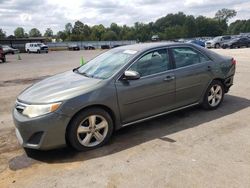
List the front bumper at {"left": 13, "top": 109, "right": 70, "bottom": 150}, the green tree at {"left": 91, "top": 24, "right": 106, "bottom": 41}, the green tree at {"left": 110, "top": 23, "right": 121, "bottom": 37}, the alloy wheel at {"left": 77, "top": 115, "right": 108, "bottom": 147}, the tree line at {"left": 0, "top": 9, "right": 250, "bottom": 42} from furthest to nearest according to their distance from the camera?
1. the green tree at {"left": 110, "top": 23, "right": 121, "bottom": 37}
2. the green tree at {"left": 91, "top": 24, "right": 106, "bottom": 41}
3. the tree line at {"left": 0, "top": 9, "right": 250, "bottom": 42}
4. the alloy wheel at {"left": 77, "top": 115, "right": 108, "bottom": 147}
5. the front bumper at {"left": 13, "top": 109, "right": 70, "bottom": 150}

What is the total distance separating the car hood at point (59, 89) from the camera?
15.0 feet

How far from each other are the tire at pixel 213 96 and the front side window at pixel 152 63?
1266 mm

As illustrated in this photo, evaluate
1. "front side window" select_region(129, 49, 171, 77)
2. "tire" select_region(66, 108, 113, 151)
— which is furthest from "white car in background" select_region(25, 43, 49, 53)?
"tire" select_region(66, 108, 113, 151)

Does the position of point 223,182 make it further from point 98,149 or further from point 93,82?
point 93,82

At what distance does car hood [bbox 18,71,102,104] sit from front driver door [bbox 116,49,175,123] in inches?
21.2

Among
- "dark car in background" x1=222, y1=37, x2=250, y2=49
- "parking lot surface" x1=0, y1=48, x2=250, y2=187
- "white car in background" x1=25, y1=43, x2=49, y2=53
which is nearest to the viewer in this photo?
"parking lot surface" x1=0, y1=48, x2=250, y2=187

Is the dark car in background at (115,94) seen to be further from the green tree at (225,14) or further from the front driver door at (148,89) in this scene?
the green tree at (225,14)

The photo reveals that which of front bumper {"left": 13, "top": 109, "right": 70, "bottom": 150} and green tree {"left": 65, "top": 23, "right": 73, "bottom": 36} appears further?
green tree {"left": 65, "top": 23, "right": 73, "bottom": 36}

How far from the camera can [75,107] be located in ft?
14.8

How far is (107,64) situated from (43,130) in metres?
1.83

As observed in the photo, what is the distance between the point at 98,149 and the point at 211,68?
306cm

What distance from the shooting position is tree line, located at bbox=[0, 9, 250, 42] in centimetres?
11550

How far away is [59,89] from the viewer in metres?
4.82

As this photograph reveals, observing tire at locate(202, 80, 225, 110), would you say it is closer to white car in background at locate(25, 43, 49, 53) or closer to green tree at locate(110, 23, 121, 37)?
white car in background at locate(25, 43, 49, 53)
